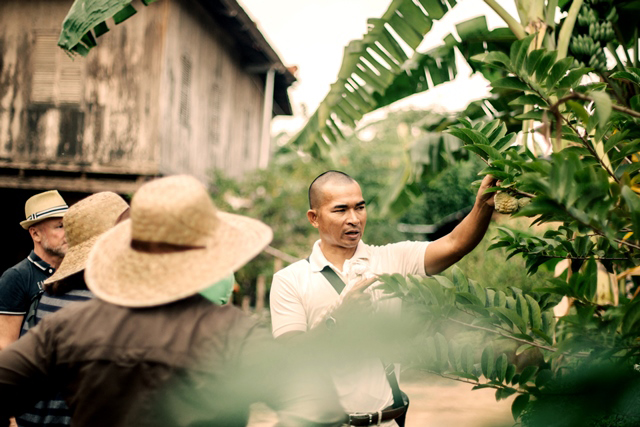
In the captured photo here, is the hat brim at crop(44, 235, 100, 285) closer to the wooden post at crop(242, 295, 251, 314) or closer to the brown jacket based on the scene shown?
the brown jacket

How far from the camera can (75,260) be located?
258 cm

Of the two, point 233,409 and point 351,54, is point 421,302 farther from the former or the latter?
point 351,54

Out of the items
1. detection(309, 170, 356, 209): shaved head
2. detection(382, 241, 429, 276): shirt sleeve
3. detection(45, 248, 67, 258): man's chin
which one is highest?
detection(309, 170, 356, 209): shaved head

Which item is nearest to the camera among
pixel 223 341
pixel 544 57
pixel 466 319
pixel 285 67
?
pixel 223 341

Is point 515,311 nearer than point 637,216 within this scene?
No

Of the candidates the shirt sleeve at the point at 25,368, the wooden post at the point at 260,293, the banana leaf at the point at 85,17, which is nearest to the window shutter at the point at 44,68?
the wooden post at the point at 260,293

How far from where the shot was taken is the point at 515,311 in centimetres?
191

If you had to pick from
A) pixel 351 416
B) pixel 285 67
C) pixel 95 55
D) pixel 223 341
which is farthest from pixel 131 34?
pixel 223 341

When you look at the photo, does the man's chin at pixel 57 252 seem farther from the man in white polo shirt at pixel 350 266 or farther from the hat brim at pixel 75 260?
the man in white polo shirt at pixel 350 266

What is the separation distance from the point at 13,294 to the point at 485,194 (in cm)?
235

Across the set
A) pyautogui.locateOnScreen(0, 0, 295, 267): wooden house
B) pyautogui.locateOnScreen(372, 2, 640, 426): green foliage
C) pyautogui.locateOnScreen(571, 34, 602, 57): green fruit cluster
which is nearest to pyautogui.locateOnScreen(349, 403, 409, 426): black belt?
pyautogui.locateOnScreen(372, 2, 640, 426): green foliage

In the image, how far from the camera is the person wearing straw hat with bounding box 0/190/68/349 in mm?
3180

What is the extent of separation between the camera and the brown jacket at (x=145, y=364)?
1491mm

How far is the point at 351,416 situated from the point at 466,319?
3.06 feet
